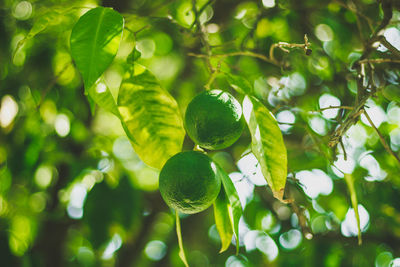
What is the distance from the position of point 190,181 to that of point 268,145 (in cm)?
23

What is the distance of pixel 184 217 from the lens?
2.88m

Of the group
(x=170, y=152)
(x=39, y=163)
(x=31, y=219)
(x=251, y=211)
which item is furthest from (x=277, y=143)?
(x=31, y=219)

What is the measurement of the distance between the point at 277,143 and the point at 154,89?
0.41 metres

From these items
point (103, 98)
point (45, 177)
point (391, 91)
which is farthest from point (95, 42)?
point (45, 177)

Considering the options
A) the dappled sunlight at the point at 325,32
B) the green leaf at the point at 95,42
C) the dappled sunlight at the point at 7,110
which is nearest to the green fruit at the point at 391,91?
the dappled sunlight at the point at 325,32

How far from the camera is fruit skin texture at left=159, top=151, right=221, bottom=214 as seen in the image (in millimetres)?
937

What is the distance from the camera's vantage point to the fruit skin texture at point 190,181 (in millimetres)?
937

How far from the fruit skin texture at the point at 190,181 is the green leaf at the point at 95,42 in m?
0.31

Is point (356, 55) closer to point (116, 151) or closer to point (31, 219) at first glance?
point (116, 151)

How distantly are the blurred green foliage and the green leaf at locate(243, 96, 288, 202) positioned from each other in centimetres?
84

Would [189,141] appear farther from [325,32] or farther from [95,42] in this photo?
[95,42]

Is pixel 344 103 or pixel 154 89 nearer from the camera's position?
pixel 154 89

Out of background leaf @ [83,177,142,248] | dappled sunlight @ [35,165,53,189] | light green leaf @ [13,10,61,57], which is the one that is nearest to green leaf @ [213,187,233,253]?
light green leaf @ [13,10,61,57]

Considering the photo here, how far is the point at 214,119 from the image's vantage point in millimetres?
960
